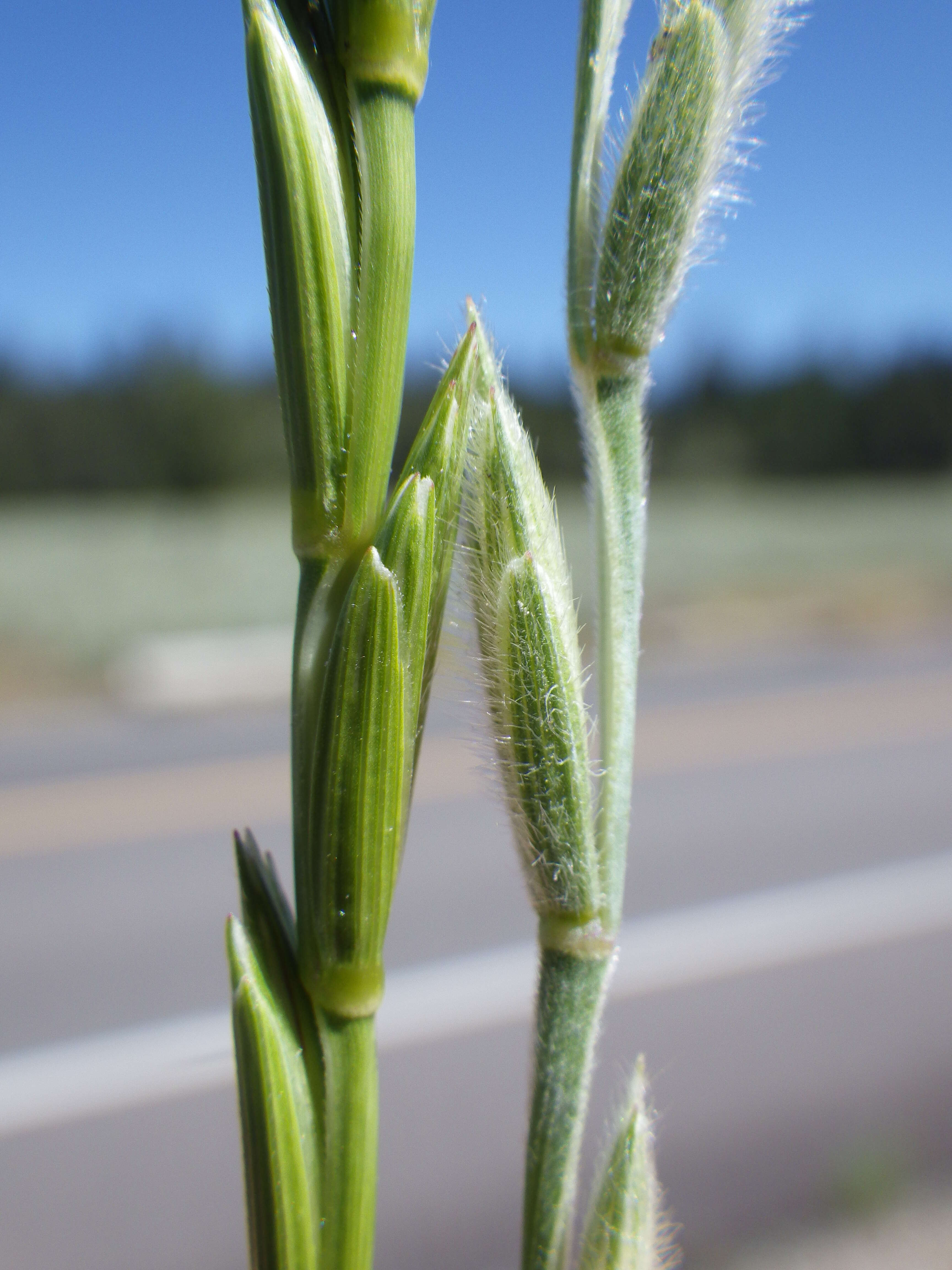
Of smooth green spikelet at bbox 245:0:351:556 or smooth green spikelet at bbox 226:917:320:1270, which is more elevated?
smooth green spikelet at bbox 245:0:351:556

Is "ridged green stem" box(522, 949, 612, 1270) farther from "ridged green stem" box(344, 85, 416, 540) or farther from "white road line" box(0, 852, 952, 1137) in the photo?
"white road line" box(0, 852, 952, 1137)

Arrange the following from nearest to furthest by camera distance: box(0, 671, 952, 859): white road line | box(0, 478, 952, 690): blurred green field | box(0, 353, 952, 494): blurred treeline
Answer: box(0, 671, 952, 859): white road line
box(0, 478, 952, 690): blurred green field
box(0, 353, 952, 494): blurred treeline

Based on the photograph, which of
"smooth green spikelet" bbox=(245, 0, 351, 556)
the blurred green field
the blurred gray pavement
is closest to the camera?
"smooth green spikelet" bbox=(245, 0, 351, 556)

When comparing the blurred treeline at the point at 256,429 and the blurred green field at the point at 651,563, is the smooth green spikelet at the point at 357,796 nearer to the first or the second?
the blurred green field at the point at 651,563

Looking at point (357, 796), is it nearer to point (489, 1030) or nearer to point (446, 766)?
point (489, 1030)

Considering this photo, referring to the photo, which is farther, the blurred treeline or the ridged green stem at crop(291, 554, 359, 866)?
the blurred treeline

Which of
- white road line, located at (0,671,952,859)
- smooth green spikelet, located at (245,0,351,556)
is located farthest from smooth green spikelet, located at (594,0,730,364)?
white road line, located at (0,671,952,859)

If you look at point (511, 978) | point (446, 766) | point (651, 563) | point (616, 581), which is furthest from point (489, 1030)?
point (651, 563)
